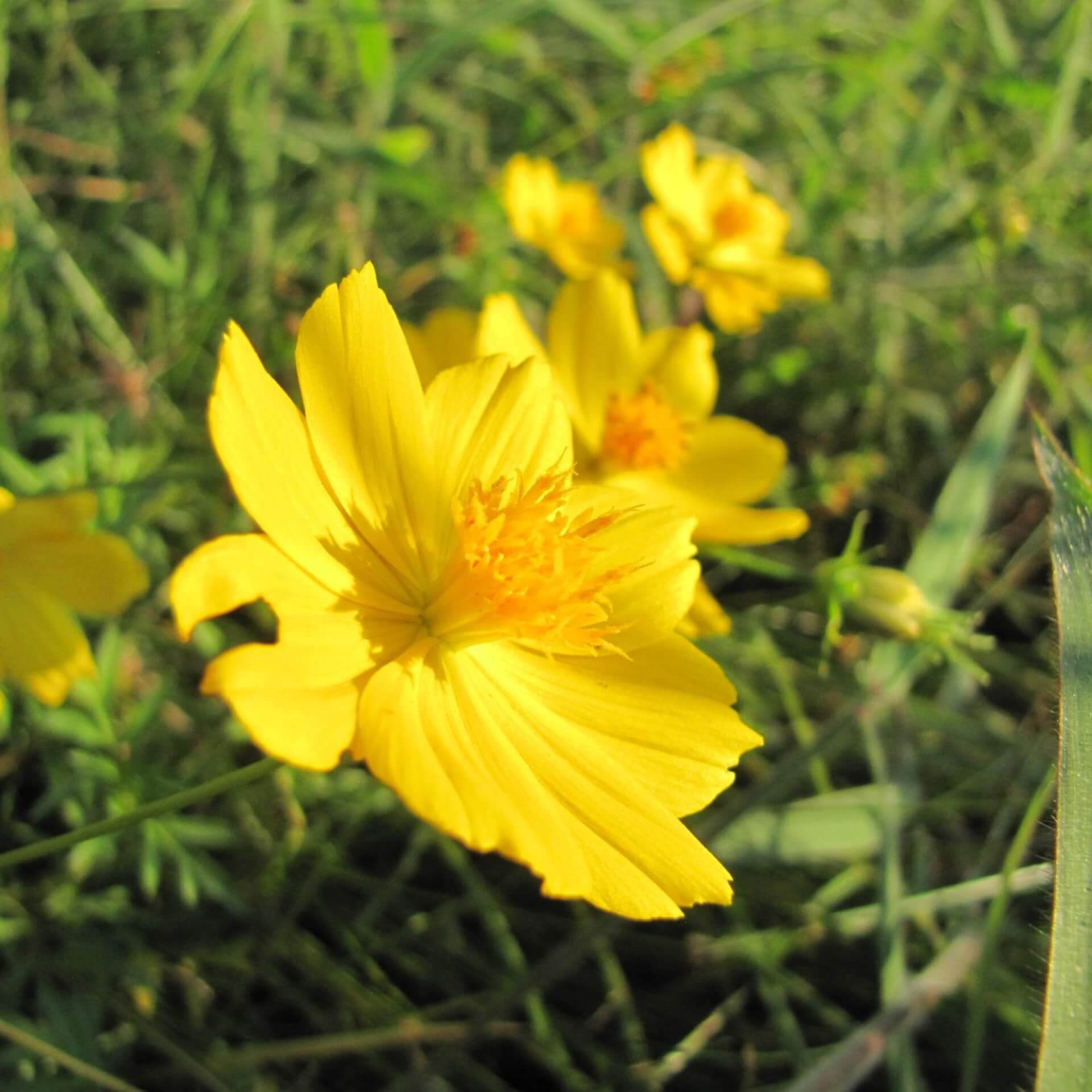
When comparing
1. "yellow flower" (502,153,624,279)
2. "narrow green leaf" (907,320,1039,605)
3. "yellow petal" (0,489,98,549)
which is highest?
"yellow flower" (502,153,624,279)

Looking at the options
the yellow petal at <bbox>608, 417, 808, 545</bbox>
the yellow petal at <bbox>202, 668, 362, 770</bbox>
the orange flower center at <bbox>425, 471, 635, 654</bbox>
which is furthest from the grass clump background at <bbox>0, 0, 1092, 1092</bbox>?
the yellow petal at <bbox>202, 668, 362, 770</bbox>

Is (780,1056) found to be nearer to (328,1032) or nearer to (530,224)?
(328,1032)

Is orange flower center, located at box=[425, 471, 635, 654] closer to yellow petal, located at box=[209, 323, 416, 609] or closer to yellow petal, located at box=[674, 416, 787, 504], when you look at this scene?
yellow petal, located at box=[209, 323, 416, 609]

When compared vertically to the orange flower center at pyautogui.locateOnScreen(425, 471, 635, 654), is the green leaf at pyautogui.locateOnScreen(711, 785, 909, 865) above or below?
below

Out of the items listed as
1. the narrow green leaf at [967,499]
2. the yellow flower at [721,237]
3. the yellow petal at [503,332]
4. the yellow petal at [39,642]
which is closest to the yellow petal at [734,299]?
the yellow flower at [721,237]

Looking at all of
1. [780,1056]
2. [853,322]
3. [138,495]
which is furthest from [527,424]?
[853,322]

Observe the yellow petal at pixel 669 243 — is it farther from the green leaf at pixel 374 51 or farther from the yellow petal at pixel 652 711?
the yellow petal at pixel 652 711

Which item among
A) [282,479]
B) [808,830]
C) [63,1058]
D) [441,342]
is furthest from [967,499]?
[63,1058]

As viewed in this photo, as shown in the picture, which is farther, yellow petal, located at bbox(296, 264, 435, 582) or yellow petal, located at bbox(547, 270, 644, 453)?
yellow petal, located at bbox(547, 270, 644, 453)

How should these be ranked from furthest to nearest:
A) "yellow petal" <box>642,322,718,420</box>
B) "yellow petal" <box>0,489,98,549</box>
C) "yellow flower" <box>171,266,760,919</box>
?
1. "yellow petal" <box>642,322,718,420</box>
2. "yellow petal" <box>0,489,98,549</box>
3. "yellow flower" <box>171,266,760,919</box>
